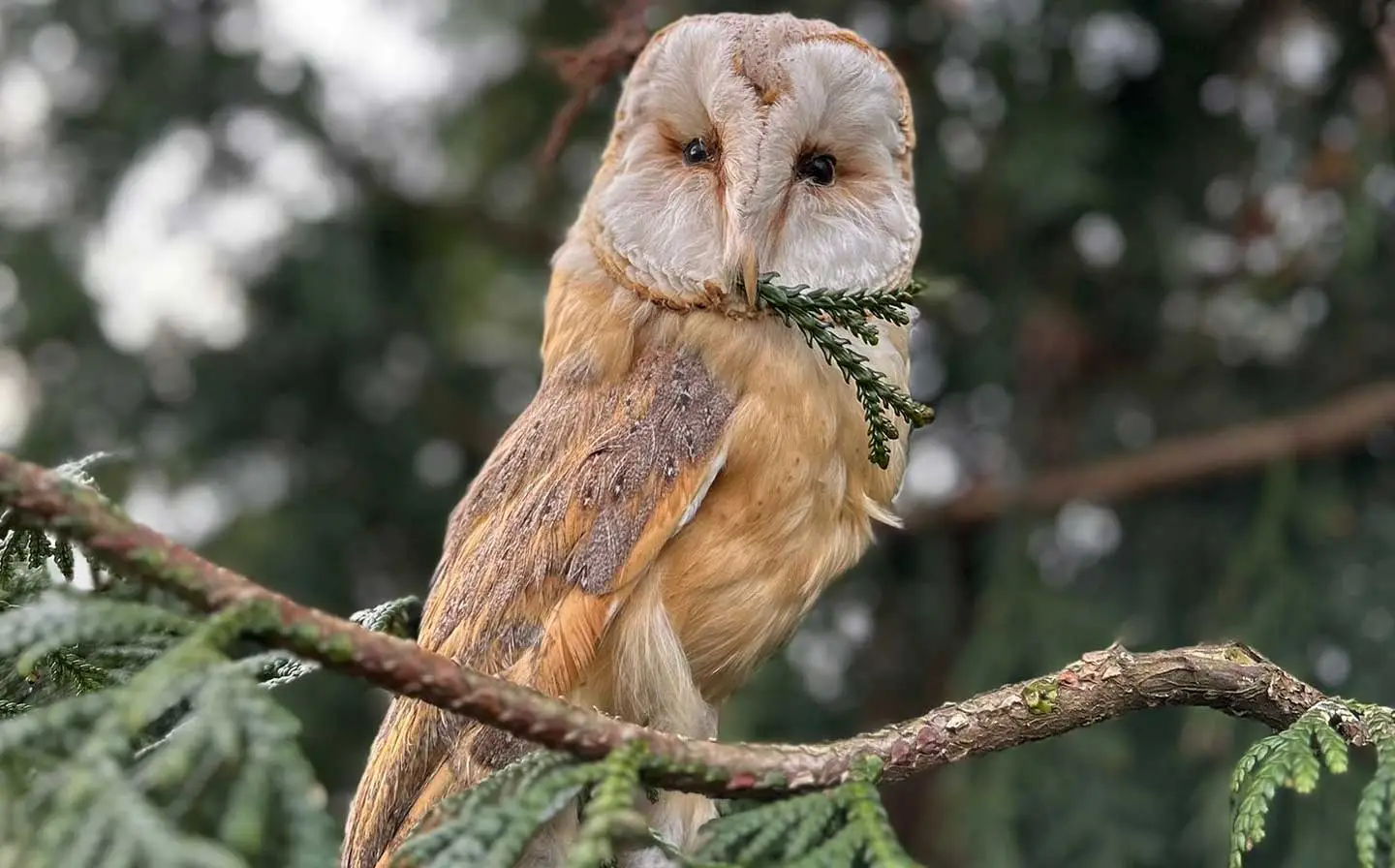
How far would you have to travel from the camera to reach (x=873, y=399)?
184cm

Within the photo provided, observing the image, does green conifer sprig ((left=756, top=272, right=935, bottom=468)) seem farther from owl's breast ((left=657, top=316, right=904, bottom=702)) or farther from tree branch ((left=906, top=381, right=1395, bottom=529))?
tree branch ((left=906, top=381, right=1395, bottom=529))

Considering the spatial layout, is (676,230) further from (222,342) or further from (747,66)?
(222,342)

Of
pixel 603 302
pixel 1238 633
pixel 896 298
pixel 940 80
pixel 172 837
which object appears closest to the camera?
pixel 172 837

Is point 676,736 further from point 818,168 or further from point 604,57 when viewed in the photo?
point 604,57


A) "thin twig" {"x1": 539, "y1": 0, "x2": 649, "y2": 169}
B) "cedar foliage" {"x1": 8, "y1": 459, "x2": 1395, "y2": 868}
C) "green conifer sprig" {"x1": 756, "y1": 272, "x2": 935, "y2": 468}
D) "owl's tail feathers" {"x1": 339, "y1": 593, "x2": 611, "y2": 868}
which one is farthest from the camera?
"thin twig" {"x1": 539, "y1": 0, "x2": 649, "y2": 169}

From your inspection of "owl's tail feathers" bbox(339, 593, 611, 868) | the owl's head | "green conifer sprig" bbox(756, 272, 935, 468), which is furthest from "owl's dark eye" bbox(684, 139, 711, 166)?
"owl's tail feathers" bbox(339, 593, 611, 868)

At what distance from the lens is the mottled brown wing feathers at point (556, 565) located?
2160 mm

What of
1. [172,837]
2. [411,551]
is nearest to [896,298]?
[172,837]

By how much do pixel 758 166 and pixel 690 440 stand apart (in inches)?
19.9

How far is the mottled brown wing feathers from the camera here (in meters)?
2.16

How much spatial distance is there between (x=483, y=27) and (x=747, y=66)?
3.60 m

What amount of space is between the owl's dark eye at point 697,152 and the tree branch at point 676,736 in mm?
1138

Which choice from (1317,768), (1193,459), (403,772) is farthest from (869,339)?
(1193,459)

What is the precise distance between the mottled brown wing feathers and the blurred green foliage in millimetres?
2286
